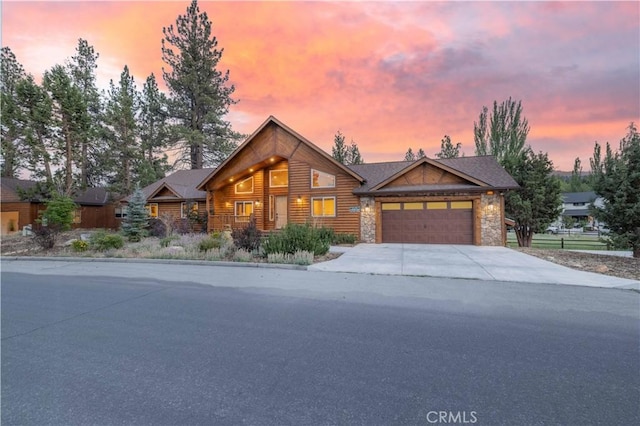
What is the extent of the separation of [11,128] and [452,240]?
30.2 m

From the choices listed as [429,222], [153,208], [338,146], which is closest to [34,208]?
[153,208]

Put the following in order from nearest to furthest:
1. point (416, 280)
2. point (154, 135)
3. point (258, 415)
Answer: point (258, 415), point (416, 280), point (154, 135)

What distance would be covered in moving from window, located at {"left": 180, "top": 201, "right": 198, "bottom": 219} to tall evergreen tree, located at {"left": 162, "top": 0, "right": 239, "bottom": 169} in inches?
367

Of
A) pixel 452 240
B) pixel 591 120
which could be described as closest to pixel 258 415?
pixel 452 240

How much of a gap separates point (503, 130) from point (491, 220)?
2058cm

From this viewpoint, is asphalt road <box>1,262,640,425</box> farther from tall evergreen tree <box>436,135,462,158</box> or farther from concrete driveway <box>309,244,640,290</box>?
tall evergreen tree <box>436,135,462,158</box>

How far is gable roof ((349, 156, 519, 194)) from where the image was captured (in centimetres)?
1477

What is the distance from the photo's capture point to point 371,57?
15.1 metres

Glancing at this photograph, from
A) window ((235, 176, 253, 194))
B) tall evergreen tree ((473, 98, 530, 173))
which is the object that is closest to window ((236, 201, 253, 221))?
window ((235, 176, 253, 194))

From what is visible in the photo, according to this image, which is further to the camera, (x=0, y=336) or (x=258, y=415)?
(x=0, y=336)

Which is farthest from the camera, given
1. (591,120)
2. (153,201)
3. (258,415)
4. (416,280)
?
(153,201)

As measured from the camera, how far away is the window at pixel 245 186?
1958cm

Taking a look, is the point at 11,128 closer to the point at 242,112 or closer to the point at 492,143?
the point at 242,112

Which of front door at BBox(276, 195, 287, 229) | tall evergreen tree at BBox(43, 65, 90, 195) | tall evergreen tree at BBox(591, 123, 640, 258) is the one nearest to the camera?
tall evergreen tree at BBox(591, 123, 640, 258)
